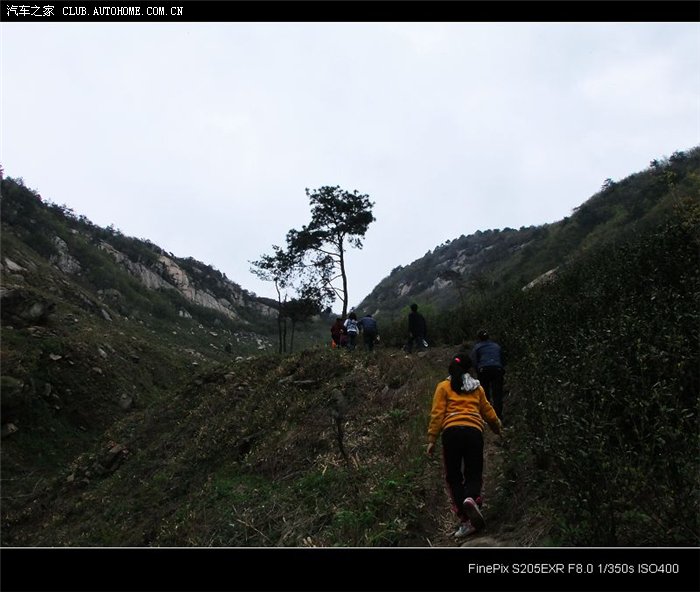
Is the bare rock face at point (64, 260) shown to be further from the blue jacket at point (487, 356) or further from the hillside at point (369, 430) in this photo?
the blue jacket at point (487, 356)

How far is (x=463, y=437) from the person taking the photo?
4.74m

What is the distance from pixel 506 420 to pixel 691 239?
472 cm

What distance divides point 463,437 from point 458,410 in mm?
296

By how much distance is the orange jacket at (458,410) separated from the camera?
4.84m

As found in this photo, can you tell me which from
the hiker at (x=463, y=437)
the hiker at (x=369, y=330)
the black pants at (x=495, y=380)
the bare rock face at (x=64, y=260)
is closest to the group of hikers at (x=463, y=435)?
the hiker at (x=463, y=437)

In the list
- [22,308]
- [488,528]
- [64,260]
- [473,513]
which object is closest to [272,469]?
[488,528]

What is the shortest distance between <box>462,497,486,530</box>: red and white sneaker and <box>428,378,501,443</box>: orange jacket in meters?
0.74

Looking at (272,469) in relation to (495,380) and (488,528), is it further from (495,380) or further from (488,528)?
(488,528)

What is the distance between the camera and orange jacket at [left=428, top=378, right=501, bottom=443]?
484 centimetres

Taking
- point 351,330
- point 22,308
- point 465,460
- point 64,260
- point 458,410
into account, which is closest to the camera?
point 465,460

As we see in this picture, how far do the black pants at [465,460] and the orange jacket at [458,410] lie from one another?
0.10 m
